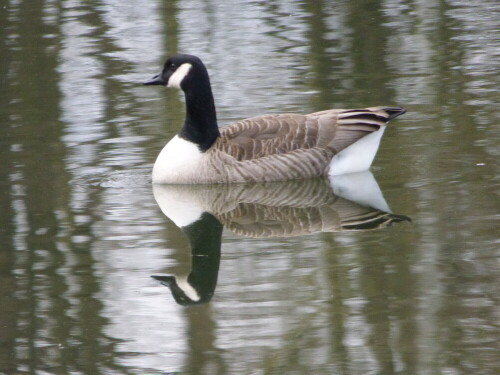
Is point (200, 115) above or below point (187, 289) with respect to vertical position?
above

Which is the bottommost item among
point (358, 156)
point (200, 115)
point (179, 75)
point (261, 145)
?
point (358, 156)

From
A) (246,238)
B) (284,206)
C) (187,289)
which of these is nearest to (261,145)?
(284,206)

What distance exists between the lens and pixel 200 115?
11344mm

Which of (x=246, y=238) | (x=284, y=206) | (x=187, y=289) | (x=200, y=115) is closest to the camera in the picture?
(x=187, y=289)

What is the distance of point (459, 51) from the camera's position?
15.6 metres

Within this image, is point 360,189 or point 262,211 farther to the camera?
point 360,189

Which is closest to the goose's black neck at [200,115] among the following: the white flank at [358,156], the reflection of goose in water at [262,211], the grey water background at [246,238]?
the reflection of goose in water at [262,211]

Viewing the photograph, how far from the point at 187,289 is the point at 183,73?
11.6ft

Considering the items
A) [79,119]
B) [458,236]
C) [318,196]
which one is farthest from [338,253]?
[79,119]

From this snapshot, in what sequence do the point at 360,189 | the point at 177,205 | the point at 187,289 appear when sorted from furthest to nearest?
the point at 360,189 → the point at 177,205 → the point at 187,289

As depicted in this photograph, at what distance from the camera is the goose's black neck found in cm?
1132

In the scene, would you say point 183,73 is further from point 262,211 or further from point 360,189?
point 360,189

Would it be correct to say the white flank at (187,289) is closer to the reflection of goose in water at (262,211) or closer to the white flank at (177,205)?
the reflection of goose in water at (262,211)

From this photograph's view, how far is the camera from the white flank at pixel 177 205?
1022cm
